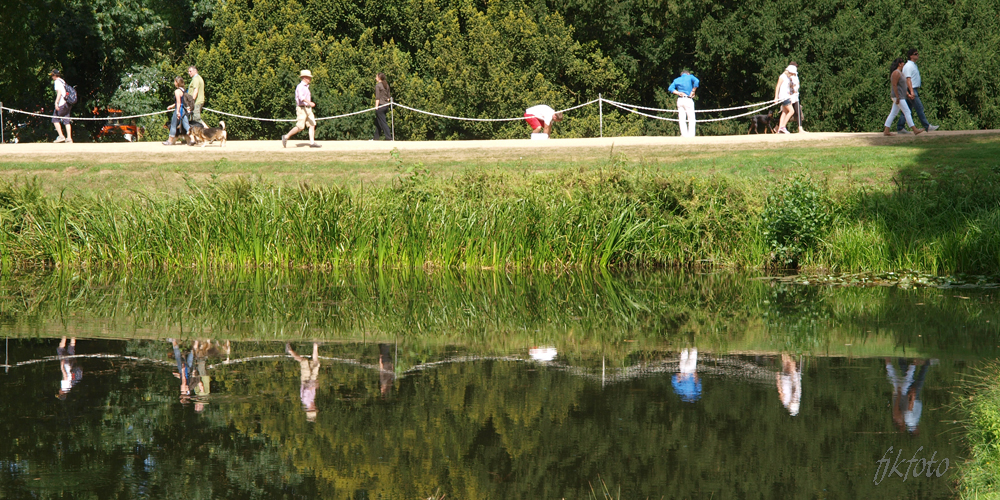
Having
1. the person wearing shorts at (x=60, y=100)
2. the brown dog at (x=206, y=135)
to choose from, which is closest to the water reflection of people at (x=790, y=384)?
the brown dog at (x=206, y=135)

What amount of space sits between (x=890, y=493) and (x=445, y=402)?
3317 mm

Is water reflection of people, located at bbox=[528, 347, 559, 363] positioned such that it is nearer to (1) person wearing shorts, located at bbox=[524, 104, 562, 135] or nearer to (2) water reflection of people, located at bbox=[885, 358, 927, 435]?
(2) water reflection of people, located at bbox=[885, 358, 927, 435]

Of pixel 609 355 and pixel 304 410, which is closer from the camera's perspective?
pixel 304 410

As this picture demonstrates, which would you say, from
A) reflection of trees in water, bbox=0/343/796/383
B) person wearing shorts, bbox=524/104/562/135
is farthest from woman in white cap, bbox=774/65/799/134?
reflection of trees in water, bbox=0/343/796/383

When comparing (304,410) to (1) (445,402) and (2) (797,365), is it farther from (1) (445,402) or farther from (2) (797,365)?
(2) (797,365)

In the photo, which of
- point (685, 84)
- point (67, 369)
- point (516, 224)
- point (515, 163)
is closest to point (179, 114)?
point (515, 163)

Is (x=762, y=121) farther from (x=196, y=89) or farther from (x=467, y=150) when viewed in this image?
(x=196, y=89)

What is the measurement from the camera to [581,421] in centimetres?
744

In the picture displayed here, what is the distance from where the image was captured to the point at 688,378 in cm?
865

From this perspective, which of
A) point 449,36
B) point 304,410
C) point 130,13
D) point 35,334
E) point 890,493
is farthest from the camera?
point 449,36

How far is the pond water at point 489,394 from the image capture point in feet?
20.8

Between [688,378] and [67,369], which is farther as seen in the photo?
[67,369]

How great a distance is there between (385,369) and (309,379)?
0.73 meters

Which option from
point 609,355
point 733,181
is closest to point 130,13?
point 733,181
